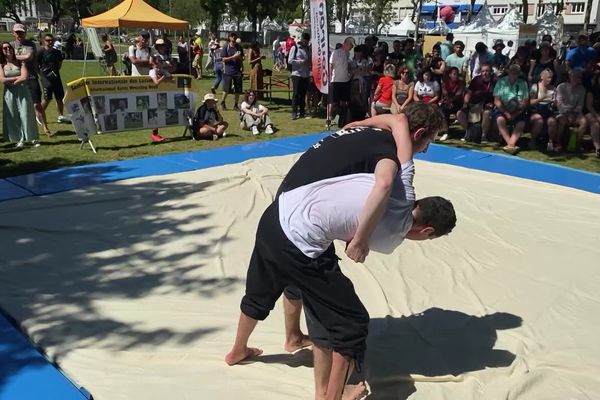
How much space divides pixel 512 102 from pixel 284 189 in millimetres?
7175

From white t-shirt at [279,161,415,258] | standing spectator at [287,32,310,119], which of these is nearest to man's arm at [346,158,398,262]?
white t-shirt at [279,161,415,258]

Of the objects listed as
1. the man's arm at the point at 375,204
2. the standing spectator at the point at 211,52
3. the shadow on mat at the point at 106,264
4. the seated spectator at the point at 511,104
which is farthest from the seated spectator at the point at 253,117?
the standing spectator at the point at 211,52

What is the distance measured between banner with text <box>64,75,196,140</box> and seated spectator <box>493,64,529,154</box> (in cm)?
482

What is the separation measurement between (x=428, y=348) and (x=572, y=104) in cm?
661

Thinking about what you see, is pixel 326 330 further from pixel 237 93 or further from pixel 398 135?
pixel 237 93

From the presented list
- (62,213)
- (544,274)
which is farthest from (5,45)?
(544,274)

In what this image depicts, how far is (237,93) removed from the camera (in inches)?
477

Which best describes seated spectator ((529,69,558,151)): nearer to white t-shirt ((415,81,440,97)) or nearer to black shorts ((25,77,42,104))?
white t-shirt ((415,81,440,97))

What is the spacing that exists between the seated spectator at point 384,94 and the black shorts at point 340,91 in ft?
Result: 3.77

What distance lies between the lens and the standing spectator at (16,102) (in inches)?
298

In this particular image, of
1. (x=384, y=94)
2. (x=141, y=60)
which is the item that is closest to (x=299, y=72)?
(x=384, y=94)

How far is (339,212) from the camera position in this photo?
89.9 inches

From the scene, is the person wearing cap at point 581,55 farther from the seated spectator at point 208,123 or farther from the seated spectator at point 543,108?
the seated spectator at point 208,123

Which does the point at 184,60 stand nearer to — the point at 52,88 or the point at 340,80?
the point at 52,88
